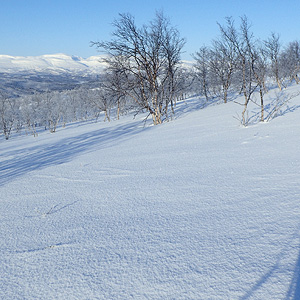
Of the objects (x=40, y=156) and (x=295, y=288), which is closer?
(x=295, y=288)

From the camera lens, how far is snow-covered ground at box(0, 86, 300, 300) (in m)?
1.39

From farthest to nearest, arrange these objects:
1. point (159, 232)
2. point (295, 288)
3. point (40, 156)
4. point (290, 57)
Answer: point (290, 57) → point (40, 156) → point (159, 232) → point (295, 288)

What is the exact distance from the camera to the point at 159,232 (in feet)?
6.44

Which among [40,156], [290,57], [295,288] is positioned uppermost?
[290,57]

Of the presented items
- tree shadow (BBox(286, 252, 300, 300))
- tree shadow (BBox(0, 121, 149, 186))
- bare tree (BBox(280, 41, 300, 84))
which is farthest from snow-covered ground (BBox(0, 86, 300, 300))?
bare tree (BBox(280, 41, 300, 84))

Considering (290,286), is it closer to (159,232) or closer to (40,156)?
(159,232)

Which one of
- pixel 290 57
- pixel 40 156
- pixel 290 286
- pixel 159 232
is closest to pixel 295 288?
pixel 290 286

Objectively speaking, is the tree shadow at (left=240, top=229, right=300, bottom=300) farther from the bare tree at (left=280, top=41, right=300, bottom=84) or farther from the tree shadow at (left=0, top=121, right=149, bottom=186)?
the bare tree at (left=280, top=41, right=300, bottom=84)

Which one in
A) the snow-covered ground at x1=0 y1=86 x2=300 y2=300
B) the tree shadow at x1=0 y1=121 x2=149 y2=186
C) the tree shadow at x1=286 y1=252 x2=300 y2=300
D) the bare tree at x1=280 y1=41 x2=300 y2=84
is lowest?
the tree shadow at x1=286 y1=252 x2=300 y2=300

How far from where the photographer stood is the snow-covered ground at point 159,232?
1.39 metres

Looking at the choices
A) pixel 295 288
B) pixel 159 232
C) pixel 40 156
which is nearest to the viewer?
pixel 295 288

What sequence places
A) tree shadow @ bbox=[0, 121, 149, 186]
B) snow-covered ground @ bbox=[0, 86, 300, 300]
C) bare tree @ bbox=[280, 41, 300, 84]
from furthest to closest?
1. bare tree @ bbox=[280, 41, 300, 84]
2. tree shadow @ bbox=[0, 121, 149, 186]
3. snow-covered ground @ bbox=[0, 86, 300, 300]

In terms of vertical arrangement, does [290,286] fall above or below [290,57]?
below

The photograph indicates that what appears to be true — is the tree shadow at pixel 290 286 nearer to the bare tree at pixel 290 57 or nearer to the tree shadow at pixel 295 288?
the tree shadow at pixel 295 288
